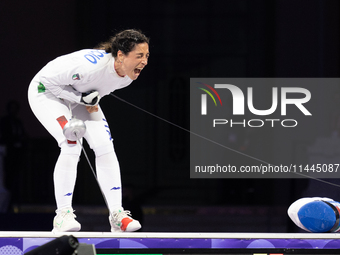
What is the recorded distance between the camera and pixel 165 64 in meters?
4.67

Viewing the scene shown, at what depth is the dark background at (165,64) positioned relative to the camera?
4.37m

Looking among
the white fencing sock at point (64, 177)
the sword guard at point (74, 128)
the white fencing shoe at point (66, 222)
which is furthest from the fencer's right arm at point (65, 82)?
the white fencing shoe at point (66, 222)

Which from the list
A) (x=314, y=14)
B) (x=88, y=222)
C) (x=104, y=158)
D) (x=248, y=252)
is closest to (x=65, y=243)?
(x=248, y=252)

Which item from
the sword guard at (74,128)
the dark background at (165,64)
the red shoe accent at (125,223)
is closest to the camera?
the sword guard at (74,128)

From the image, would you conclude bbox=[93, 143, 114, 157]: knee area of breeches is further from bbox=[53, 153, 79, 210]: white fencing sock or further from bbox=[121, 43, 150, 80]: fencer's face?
bbox=[121, 43, 150, 80]: fencer's face

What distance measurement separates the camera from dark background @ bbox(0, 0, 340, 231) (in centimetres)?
437

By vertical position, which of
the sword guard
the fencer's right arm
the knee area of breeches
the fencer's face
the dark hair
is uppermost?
the dark hair

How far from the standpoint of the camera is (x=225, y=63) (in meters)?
4.63

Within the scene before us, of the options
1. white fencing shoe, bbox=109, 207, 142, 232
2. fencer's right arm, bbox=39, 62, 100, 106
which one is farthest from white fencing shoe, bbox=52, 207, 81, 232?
fencer's right arm, bbox=39, 62, 100, 106

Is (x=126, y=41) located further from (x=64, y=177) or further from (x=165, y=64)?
(x=165, y=64)

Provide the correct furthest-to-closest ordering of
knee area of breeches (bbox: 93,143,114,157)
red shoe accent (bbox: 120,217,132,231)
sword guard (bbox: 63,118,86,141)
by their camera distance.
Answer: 1. knee area of breeches (bbox: 93,143,114,157)
2. red shoe accent (bbox: 120,217,132,231)
3. sword guard (bbox: 63,118,86,141)

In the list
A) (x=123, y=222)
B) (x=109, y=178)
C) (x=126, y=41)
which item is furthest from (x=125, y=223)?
(x=126, y=41)

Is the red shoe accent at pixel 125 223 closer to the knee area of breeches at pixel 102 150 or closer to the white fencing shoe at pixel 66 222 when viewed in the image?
the white fencing shoe at pixel 66 222

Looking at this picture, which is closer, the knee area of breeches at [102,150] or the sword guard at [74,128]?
the sword guard at [74,128]
